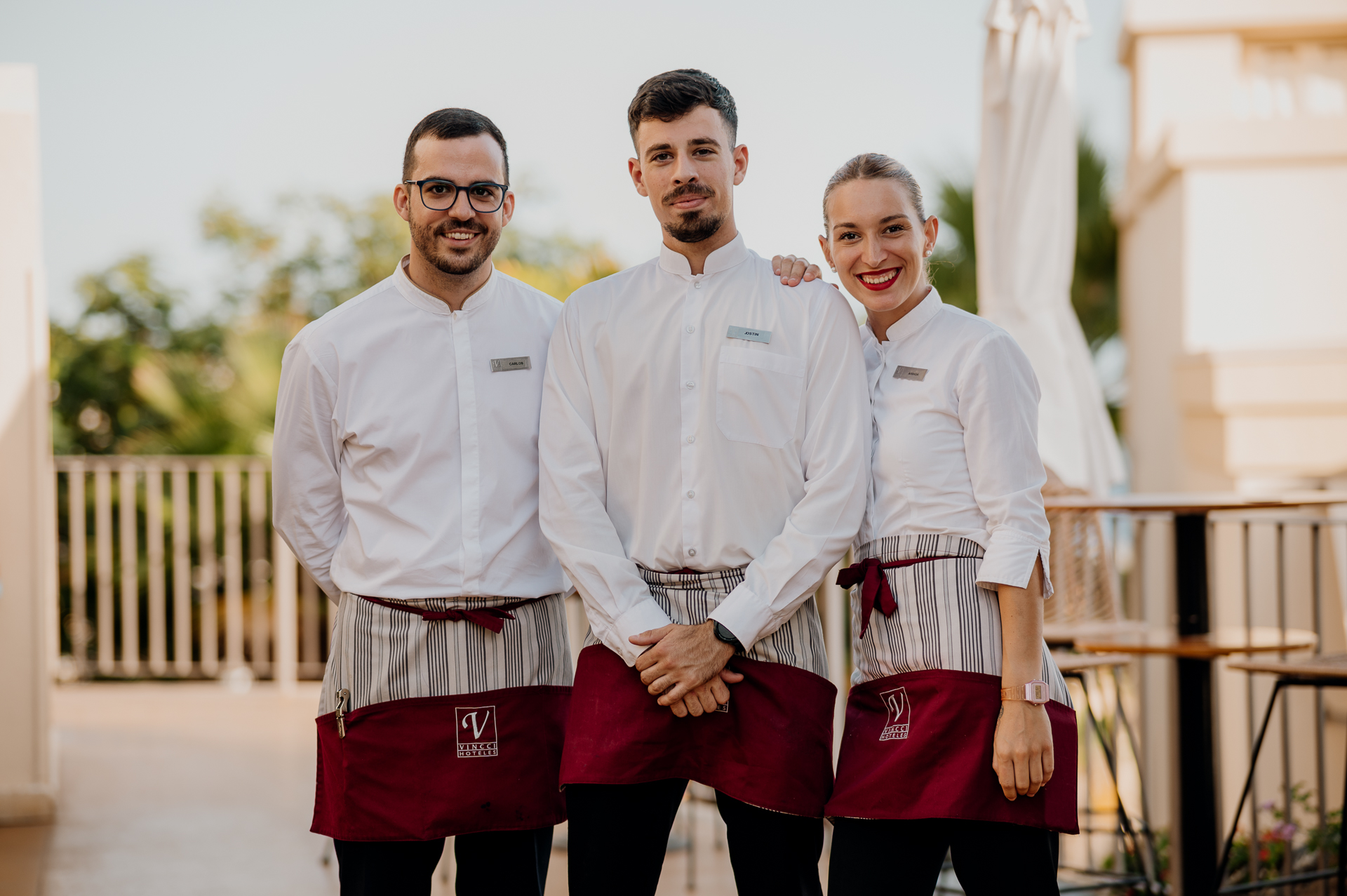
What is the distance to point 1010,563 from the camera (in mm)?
1864

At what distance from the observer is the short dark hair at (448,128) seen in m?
2.19

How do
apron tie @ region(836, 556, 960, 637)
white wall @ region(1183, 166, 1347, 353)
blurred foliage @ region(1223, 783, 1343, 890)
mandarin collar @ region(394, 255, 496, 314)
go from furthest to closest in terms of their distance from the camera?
white wall @ region(1183, 166, 1347, 353)
blurred foliage @ region(1223, 783, 1343, 890)
mandarin collar @ region(394, 255, 496, 314)
apron tie @ region(836, 556, 960, 637)

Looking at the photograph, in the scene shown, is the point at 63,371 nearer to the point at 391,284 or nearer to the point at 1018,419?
the point at 391,284

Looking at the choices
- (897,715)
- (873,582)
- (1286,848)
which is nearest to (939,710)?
(897,715)

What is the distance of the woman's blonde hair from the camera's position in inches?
81.4

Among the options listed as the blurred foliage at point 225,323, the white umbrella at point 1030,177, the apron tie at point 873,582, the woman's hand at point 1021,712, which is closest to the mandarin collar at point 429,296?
the apron tie at point 873,582

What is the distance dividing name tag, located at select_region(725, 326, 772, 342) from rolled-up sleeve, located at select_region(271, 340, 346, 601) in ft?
2.58

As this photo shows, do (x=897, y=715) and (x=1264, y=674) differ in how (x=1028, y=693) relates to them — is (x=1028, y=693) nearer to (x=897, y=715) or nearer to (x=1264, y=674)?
(x=897, y=715)

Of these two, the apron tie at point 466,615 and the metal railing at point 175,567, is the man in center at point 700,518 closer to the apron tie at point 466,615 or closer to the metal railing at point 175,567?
the apron tie at point 466,615

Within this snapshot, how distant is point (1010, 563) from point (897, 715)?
321 mm

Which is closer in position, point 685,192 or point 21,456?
point 685,192

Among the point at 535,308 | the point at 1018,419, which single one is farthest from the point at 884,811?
the point at 535,308

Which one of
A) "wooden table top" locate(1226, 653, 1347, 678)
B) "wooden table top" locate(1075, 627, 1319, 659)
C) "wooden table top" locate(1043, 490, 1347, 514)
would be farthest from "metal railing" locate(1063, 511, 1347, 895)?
"wooden table top" locate(1226, 653, 1347, 678)

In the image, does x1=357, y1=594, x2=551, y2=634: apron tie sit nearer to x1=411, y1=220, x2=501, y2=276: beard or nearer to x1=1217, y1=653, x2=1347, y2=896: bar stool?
x1=411, y1=220, x2=501, y2=276: beard
